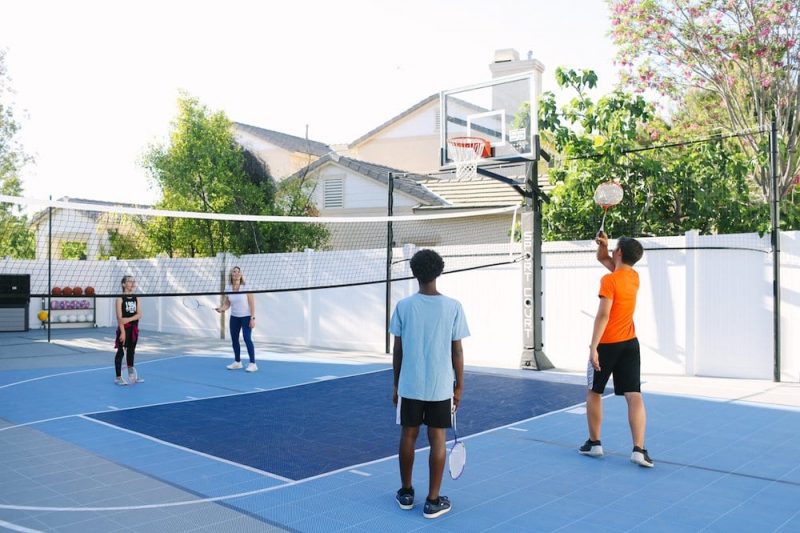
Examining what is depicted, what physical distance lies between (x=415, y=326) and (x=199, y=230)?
16448mm

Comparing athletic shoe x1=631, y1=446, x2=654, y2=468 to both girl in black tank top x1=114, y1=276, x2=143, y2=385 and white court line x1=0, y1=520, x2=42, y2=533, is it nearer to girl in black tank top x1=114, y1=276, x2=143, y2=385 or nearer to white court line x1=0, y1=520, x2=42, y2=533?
white court line x1=0, y1=520, x2=42, y2=533

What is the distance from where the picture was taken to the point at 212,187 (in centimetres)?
1992

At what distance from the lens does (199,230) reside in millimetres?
20516

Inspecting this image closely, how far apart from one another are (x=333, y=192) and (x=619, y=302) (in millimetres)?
18516

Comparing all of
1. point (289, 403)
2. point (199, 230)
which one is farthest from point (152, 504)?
point (199, 230)

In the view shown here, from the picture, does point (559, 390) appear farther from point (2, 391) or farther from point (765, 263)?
point (2, 391)

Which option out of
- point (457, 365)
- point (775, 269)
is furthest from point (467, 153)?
point (457, 365)

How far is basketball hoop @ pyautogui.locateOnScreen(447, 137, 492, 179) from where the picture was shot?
42.1 ft

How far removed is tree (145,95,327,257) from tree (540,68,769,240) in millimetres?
8830

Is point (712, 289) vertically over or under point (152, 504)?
over

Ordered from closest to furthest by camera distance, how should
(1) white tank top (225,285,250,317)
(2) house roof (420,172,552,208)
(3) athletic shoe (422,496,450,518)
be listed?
(3) athletic shoe (422,496,450,518) < (1) white tank top (225,285,250,317) < (2) house roof (420,172,552,208)

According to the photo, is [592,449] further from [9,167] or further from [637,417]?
[9,167]

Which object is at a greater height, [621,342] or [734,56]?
[734,56]

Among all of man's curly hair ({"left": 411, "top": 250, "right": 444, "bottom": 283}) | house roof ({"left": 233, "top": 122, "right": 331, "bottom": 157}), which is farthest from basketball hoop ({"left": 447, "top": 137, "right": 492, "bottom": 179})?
house roof ({"left": 233, "top": 122, "right": 331, "bottom": 157})
